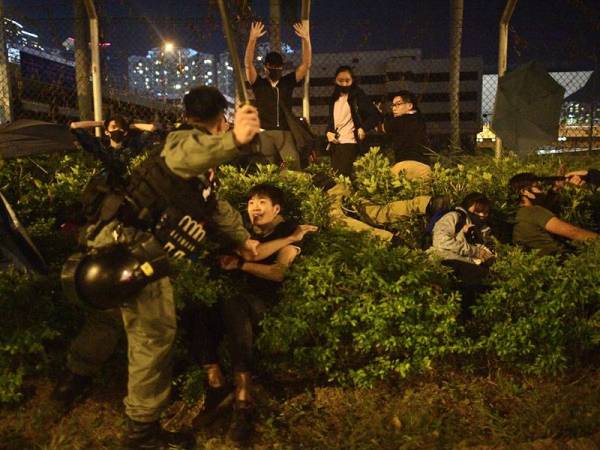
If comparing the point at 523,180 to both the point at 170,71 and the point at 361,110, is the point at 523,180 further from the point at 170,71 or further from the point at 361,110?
the point at 170,71

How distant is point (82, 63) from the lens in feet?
26.1

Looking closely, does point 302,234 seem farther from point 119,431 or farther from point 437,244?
point 119,431

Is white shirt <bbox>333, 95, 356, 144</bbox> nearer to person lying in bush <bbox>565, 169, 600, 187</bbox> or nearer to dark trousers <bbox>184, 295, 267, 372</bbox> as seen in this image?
person lying in bush <bbox>565, 169, 600, 187</bbox>

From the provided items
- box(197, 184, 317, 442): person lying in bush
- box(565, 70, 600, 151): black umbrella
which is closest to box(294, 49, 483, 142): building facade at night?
box(565, 70, 600, 151): black umbrella

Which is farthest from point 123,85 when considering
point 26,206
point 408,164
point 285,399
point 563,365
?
point 563,365

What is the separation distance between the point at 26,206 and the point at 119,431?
217cm

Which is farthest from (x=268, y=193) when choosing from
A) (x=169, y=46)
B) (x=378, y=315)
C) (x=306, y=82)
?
(x=169, y=46)

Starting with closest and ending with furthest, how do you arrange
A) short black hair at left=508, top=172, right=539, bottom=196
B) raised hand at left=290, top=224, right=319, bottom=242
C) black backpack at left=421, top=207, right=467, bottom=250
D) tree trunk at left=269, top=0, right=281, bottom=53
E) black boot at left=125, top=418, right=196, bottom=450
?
black boot at left=125, top=418, right=196, bottom=450, raised hand at left=290, top=224, right=319, bottom=242, black backpack at left=421, top=207, right=467, bottom=250, short black hair at left=508, top=172, right=539, bottom=196, tree trunk at left=269, top=0, right=281, bottom=53

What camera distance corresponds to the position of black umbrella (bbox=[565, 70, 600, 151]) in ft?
25.1

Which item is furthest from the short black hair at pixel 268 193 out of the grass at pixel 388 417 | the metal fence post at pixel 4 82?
the metal fence post at pixel 4 82

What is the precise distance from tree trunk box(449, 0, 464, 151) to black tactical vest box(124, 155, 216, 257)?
182 inches

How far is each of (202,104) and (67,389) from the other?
70.0 inches

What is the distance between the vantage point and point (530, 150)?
643cm

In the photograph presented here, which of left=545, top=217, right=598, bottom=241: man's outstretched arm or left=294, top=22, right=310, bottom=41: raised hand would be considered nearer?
left=545, top=217, right=598, bottom=241: man's outstretched arm
